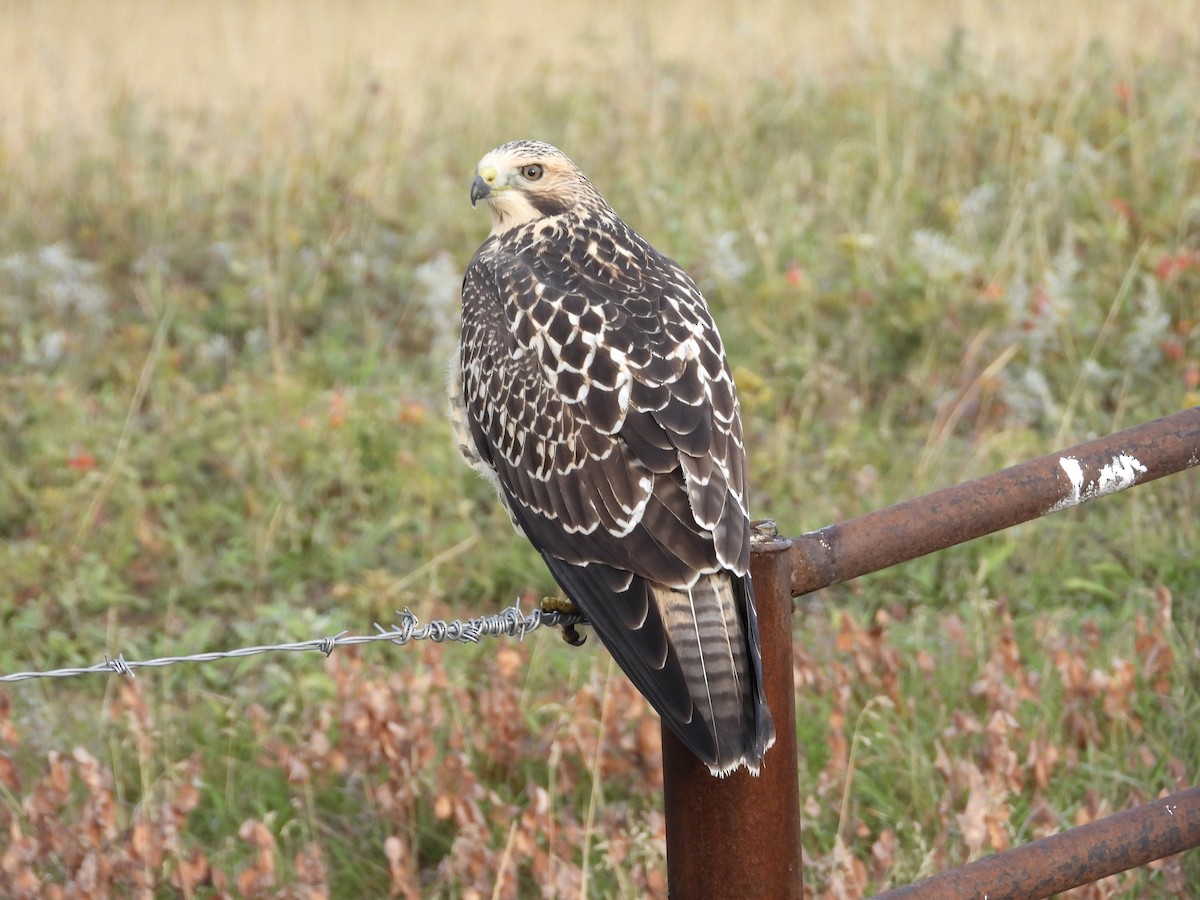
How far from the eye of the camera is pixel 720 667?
2404 millimetres

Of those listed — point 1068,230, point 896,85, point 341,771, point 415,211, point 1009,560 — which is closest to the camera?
point 341,771

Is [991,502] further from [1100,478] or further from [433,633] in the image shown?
[433,633]

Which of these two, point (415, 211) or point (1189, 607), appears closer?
point (1189, 607)

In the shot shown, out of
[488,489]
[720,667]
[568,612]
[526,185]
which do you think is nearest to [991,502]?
[720,667]

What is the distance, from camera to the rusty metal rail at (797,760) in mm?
2131

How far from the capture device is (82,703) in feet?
16.0

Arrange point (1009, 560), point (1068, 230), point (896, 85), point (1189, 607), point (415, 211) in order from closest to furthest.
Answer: point (1189, 607), point (1009, 560), point (1068, 230), point (415, 211), point (896, 85)

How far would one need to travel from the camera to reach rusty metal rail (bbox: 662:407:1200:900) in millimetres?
2131

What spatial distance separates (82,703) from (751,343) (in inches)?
120

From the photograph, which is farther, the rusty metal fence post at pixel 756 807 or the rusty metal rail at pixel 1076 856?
the rusty metal rail at pixel 1076 856

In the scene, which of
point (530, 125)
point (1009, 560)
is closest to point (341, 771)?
point (1009, 560)

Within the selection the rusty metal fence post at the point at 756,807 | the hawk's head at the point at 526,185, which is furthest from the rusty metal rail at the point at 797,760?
the hawk's head at the point at 526,185

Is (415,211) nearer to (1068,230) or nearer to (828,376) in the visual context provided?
(828,376)

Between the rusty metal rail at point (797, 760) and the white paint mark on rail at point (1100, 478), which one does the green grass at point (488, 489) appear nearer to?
the rusty metal rail at point (797, 760)
